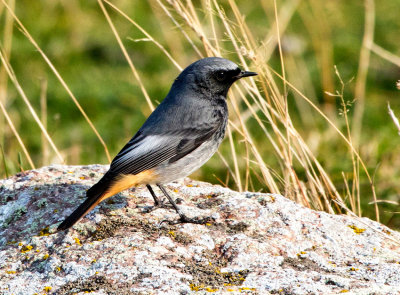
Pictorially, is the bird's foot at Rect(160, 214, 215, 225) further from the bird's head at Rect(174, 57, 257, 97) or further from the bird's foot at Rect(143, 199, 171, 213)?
the bird's head at Rect(174, 57, 257, 97)

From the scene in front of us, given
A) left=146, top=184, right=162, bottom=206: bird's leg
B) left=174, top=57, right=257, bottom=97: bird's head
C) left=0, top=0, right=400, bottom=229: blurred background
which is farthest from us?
left=0, top=0, right=400, bottom=229: blurred background

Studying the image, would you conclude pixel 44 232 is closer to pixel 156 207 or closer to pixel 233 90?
pixel 156 207

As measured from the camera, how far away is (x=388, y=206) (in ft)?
18.6

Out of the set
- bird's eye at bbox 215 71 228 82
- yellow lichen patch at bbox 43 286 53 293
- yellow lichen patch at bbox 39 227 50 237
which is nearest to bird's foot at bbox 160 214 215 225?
yellow lichen patch at bbox 39 227 50 237

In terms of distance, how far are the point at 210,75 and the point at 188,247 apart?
5.68 feet

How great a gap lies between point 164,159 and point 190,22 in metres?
1.26

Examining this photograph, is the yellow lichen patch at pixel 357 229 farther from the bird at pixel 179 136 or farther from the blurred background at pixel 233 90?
the blurred background at pixel 233 90

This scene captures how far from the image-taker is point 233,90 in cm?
791

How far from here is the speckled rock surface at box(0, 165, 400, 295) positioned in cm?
331

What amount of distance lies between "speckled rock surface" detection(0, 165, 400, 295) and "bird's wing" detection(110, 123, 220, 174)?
0.99ft

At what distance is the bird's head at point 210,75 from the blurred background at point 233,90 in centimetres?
139

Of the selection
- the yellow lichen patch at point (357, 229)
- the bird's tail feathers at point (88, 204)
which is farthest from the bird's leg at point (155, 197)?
the yellow lichen patch at point (357, 229)

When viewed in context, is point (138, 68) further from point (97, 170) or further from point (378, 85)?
point (97, 170)

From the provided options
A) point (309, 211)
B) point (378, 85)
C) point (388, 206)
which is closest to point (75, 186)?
point (309, 211)
